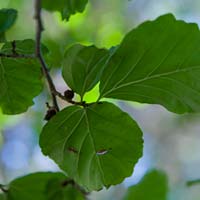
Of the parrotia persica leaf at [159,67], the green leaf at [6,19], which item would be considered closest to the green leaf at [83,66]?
the parrotia persica leaf at [159,67]

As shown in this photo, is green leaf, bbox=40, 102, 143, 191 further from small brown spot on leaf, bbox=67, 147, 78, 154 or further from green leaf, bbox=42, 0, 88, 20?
green leaf, bbox=42, 0, 88, 20

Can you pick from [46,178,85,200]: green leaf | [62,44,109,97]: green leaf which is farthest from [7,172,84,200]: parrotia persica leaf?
[62,44,109,97]: green leaf

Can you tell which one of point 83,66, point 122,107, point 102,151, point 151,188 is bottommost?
point 122,107

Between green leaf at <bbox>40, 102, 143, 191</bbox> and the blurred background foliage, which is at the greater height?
green leaf at <bbox>40, 102, 143, 191</bbox>

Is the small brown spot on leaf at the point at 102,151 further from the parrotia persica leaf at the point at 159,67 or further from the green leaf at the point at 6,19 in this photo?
the green leaf at the point at 6,19

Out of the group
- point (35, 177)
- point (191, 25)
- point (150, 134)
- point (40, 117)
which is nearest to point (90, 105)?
point (191, 25)

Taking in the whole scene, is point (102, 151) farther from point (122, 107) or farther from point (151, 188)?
point (122, 107)

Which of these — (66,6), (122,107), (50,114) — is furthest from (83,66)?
(122,107)
